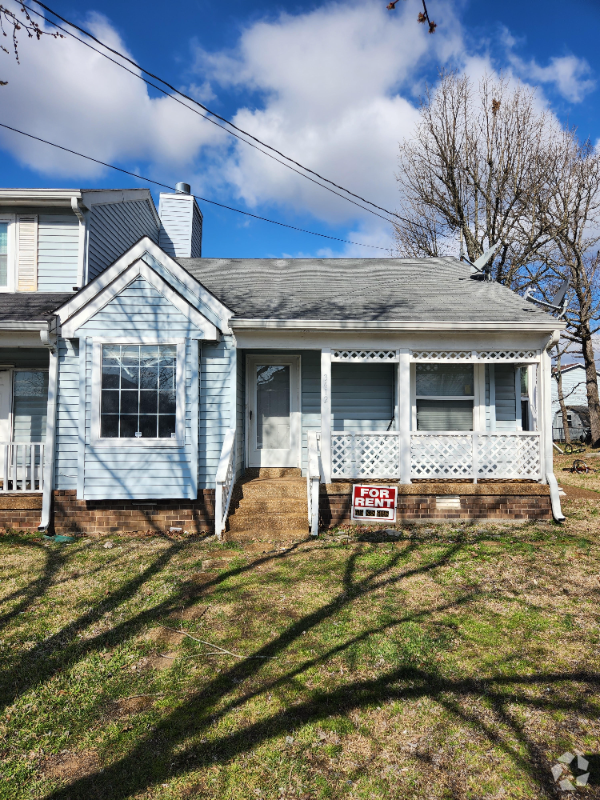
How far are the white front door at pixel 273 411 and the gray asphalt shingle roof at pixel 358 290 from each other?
4.37 ft

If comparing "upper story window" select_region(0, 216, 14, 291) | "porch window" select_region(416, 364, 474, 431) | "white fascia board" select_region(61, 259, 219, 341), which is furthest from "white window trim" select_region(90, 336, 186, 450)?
"porch window" select_region(416, 364, 474, 431)

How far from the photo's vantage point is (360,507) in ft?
25.8

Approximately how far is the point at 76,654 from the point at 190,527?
3802 mm

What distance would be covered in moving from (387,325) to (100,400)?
4.84 meters

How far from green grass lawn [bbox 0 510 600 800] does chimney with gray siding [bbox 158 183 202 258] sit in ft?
34.6

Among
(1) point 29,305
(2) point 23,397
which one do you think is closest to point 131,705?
(1) point 29,305

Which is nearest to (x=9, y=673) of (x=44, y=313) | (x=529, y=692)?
(x=529, y=692)

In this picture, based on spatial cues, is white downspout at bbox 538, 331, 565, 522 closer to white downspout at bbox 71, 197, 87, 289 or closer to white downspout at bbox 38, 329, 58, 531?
white downspout at bbox 38, 329, 58, 531

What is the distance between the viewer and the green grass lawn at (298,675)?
106 inches

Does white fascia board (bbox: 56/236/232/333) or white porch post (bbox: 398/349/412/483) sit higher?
white fascia board (bbox: 56/236/232/333)

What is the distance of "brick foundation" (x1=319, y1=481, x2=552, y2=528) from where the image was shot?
805 cm

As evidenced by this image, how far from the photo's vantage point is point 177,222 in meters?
14.4

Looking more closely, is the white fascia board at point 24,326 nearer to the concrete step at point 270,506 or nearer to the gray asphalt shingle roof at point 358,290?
the gray asphalt shingle roof at point 358,290

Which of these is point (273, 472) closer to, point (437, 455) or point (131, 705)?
point (437, 455)
